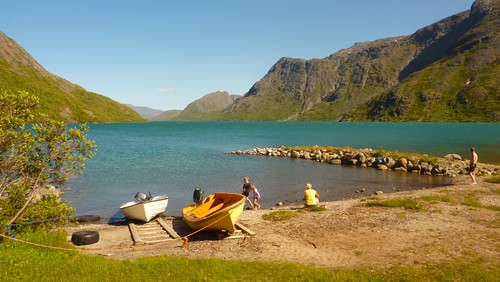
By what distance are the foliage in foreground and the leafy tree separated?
2395mm

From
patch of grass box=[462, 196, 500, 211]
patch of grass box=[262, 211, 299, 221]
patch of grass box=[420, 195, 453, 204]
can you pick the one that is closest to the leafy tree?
patch of grass box=[262, 211, 299, 221]

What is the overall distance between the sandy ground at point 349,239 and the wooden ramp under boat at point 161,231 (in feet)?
0.76

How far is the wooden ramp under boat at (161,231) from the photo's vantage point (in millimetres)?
19250

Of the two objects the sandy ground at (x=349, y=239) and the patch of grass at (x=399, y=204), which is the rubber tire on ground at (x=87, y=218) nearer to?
the sandy ground at (x=349, y=239)

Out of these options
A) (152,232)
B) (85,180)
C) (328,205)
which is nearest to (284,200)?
(328,205)

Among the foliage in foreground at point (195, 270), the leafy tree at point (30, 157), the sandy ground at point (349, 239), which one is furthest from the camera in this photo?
the sandy ground at point (349, 239)

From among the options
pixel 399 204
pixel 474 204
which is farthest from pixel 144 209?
pixel 474 204

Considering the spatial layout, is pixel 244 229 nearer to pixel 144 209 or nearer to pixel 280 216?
pixel 280 216

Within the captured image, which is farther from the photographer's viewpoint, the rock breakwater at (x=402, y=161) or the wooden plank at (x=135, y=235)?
the rock breakwater at (x=402, y=161)

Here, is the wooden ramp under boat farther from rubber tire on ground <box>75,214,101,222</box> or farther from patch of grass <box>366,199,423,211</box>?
patch of grass <box>366,199,423,211</box>

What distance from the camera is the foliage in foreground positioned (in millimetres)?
12234

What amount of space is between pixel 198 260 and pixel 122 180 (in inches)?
1351

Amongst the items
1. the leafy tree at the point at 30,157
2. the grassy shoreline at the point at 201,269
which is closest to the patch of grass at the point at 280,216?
the grassy shoreline at the point at 201,269

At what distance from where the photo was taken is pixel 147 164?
60.6 meters
